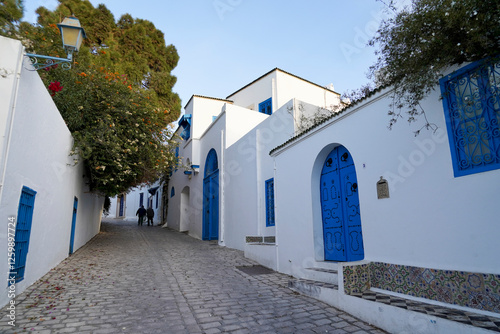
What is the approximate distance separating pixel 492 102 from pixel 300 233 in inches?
153

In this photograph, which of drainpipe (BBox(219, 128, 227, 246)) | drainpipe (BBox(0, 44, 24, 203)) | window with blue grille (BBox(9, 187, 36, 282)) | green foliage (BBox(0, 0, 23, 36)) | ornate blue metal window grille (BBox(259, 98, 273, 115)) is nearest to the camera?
drainpipe (BBox(0, 44, 24, 203))

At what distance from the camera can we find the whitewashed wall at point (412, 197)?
3.07m

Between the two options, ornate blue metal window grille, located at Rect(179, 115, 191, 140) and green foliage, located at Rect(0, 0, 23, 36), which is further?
ornate blue metal window grille, located at Rect(179, 115, 191, 140)

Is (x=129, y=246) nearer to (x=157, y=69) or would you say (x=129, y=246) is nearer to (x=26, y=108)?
(x=26, y=108)

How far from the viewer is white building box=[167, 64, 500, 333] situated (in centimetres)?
307

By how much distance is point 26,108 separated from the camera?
4.48 meters

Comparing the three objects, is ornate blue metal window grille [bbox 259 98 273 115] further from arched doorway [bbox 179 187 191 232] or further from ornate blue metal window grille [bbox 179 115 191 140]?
arched doorway [bbox 179 187 191 232]

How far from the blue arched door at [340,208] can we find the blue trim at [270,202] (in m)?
3.05

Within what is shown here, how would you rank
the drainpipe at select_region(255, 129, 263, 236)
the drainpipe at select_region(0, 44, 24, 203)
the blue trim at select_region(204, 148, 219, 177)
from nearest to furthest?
the drainpipe at select_region(0, 44, 24, 203) → the drainpipe at select_region(255, 129, 263, 236) → the blue trim at select_region(204, 148, 219, 177)

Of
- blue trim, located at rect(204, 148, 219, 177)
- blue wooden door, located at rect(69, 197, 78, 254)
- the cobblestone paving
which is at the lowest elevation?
the cobblestone paving

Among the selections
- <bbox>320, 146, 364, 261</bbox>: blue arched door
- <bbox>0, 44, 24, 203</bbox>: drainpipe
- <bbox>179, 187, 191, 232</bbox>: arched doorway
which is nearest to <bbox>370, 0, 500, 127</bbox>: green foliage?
<bbox>320, 146, 364, 261</bbox>: blue arched door

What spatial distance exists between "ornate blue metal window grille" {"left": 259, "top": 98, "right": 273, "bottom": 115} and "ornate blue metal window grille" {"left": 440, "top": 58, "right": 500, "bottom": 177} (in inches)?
447

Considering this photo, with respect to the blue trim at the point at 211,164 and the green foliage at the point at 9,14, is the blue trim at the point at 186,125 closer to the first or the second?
the blue trim at the point at 211,164

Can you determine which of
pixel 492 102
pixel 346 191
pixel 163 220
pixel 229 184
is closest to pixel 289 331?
pixel 346 191
